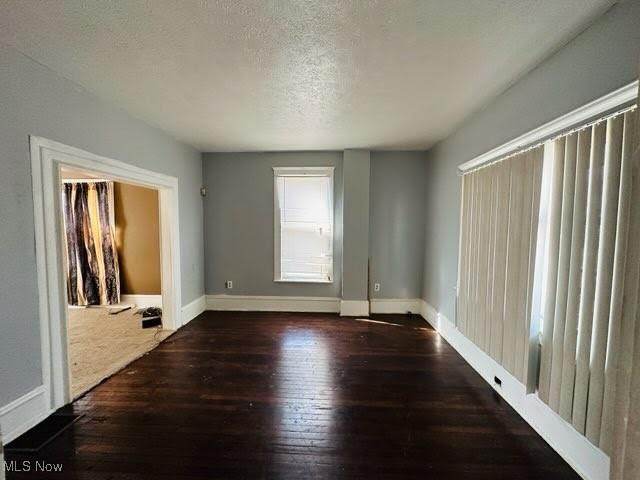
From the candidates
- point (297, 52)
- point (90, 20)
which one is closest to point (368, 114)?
point (297, 52)

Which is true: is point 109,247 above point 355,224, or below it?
below

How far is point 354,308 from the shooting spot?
171 inches

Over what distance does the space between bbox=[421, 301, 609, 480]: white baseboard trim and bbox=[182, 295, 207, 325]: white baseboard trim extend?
350cm

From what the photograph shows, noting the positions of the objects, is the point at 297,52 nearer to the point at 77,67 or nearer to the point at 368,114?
the point at 368,114

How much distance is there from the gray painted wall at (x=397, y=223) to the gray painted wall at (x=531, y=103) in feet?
1.21

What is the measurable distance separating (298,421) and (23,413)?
1798 millimetres

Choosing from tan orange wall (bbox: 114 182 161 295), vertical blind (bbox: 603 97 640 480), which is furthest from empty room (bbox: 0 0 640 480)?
tan orange wall (bbox: 114 182 161 295)

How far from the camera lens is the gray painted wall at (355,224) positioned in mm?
4227

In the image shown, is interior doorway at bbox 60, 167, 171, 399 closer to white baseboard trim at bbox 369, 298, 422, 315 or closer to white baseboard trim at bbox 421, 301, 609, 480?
white baseboard trim at bbox 369, 298, 422, 315

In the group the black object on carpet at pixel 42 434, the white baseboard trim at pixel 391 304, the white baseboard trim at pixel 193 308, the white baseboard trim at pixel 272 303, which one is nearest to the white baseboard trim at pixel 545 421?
the white baseboard trim at pixel 391 304

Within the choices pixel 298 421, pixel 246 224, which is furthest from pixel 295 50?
pixel 246 224

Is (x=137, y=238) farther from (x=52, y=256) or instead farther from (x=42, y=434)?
(x=42, y=434)

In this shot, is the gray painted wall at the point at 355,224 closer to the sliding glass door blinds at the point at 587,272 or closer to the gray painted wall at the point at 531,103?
the gray painted wall at the point at 531,103

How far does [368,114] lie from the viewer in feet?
9.33
